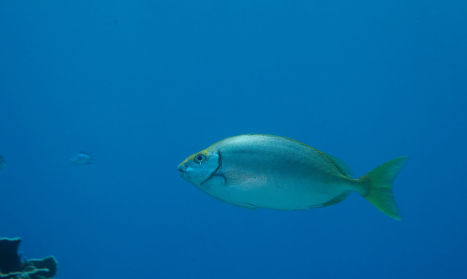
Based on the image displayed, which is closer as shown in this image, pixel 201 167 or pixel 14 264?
pixel 201 167

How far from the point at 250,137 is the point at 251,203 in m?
0.29

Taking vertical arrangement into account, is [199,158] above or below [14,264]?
above

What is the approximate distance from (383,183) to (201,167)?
78 centimetres

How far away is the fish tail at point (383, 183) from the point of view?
1197 millimetres

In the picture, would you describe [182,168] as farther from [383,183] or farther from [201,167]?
[383,183]

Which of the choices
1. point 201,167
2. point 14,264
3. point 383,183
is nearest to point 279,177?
point 201,167

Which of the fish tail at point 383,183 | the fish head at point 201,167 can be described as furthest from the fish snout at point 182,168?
the fish tail at point 383,183

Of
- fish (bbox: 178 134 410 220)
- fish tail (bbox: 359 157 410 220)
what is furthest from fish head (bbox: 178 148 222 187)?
fish tail (bbox: 359 157 410 220)

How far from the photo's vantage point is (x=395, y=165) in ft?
3.96

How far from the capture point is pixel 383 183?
122 cm

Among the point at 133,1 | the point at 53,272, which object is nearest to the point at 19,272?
the point at 53,272

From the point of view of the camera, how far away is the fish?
1124 millimetres

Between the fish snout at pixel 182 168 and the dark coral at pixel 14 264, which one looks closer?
the fish snout at pixel 182 168

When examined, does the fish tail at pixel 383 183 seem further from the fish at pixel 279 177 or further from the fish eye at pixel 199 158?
the fish eye at pixel 199 158
